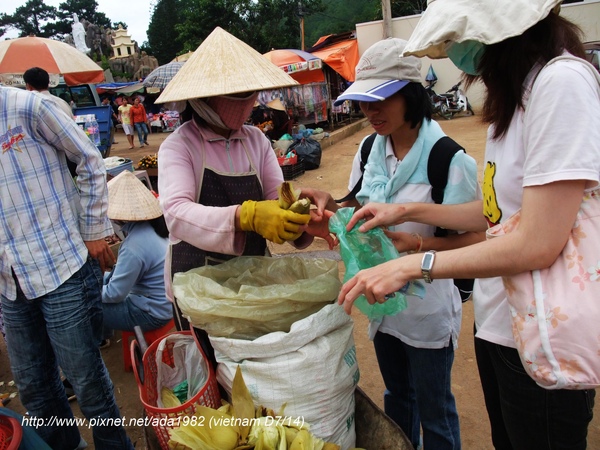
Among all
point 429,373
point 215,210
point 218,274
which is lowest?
point 429,373

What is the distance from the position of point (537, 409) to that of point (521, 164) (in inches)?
26.6

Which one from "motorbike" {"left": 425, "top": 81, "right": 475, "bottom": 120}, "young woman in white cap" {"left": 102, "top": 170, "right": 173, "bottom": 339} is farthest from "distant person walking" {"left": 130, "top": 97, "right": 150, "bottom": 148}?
"young woman in white cap" {"left": 102, "top": 170, "right": 173, "bottom": 339}

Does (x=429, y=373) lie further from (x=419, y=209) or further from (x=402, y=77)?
(x=402, y=77)

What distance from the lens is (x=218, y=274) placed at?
1.53 m

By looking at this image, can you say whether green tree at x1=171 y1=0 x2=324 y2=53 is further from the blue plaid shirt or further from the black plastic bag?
the blue plaid shirt

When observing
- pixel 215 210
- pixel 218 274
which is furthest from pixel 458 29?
pixel 218 274

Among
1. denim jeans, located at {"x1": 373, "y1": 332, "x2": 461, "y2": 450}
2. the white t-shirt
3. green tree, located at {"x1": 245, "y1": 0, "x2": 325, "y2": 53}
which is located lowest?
denim jeans, located at {"x1": 373, "y1": 332, "x2": 461, "y2": 450}

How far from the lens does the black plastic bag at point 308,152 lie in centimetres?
875

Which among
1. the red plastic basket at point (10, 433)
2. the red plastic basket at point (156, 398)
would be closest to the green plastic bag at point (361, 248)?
the red plastic basket at point (156, 398)

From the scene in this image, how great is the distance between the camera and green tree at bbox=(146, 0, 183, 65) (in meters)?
41.5

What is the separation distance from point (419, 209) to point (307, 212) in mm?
413

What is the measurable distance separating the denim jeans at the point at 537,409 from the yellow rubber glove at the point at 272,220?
0.69m

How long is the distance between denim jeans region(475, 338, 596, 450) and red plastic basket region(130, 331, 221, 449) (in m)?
0.92

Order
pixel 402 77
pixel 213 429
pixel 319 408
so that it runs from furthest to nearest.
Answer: pixel 402 77
pixel 319 408
pixel 213 429
